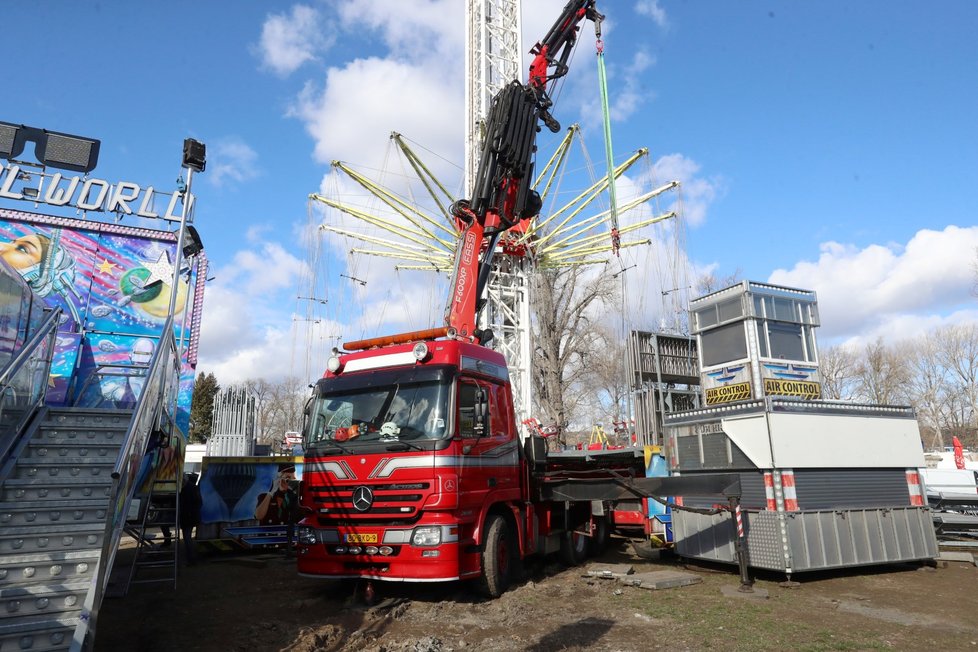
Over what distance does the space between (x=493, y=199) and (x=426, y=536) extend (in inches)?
277

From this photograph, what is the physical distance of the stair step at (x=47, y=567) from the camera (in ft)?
16.8

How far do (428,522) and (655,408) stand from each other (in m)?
13.4

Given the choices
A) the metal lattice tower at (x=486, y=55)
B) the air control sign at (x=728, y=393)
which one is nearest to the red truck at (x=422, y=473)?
the air control sign at (x=728, y=393)

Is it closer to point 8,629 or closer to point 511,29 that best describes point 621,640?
point 8,629

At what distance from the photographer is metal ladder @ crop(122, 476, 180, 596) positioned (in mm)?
8656

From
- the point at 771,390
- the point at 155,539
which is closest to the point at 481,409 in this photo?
the point at 771,390

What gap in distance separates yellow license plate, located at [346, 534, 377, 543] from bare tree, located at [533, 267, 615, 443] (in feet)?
84.5

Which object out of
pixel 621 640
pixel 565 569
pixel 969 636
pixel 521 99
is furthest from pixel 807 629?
pixel 521 99

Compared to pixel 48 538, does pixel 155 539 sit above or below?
below

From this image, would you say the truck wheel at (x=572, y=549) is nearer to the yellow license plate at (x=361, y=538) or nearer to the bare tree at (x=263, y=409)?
the yellow license plate at (x=361, y=538)

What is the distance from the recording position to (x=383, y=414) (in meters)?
8.19

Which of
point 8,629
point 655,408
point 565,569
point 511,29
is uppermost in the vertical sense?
point 511,29

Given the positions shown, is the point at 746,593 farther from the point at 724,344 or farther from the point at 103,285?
the point at 103,285

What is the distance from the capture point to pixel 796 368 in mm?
11508
